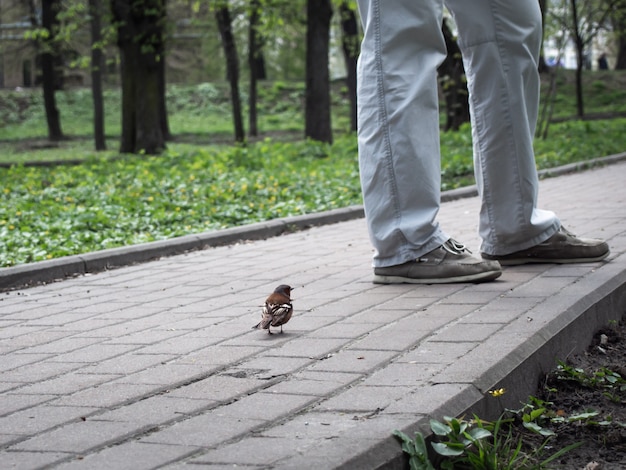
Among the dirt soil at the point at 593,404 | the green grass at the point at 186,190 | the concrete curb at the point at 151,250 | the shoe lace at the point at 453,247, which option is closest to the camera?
the dirt soil at the point at 593,404

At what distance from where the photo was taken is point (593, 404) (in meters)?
3.29

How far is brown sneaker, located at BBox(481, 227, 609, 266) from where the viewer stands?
5012 mm

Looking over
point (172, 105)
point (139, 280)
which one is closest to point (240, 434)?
point (139, 280)

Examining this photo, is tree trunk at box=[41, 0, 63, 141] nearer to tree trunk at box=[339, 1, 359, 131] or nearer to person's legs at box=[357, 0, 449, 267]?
tree trunk at box=[339, 1, 359, 131]

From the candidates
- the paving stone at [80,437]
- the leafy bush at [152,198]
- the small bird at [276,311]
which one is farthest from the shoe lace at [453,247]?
the leafy bush at [152,198]

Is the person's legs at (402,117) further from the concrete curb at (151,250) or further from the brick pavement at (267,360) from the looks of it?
the concrete curb at (151,250)

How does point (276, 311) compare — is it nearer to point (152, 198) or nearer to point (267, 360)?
point (267, 360)

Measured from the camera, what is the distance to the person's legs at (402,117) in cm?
455

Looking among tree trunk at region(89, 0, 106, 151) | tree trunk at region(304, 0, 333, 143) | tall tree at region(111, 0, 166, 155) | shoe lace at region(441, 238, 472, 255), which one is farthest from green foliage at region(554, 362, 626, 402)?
tree trunk at region(89, 0, 106, 151)

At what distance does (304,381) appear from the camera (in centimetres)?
305

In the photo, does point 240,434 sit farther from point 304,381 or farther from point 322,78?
point 322,78

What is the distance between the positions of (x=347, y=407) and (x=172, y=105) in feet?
142

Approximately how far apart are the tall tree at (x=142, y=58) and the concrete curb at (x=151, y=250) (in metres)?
13.5

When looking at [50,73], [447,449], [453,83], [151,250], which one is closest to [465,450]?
[447,449]
